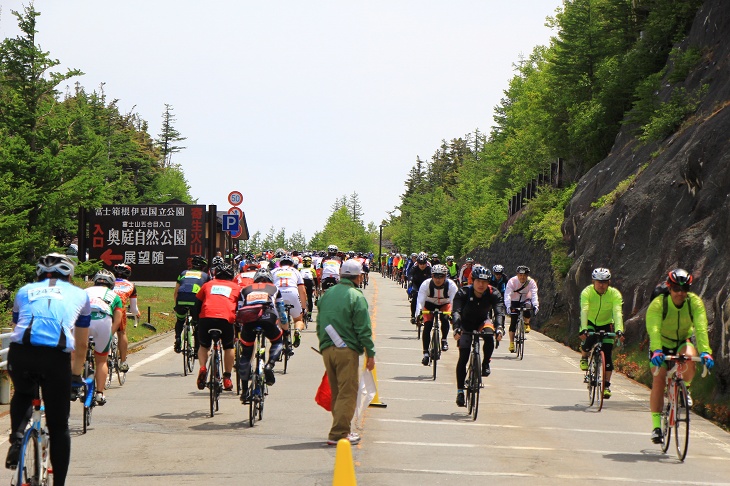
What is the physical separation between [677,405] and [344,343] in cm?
364

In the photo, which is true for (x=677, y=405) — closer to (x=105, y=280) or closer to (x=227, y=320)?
(x=227, y=320)

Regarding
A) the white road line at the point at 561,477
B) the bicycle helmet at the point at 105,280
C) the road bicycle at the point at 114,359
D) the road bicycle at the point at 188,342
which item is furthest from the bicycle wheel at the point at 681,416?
the road bicycle at the point at 188,342

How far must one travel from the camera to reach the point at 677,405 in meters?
11.6

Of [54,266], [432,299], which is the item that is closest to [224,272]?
[54,266]

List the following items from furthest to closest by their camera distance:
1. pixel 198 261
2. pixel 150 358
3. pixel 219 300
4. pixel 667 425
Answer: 1. pixel 150 358
2. pixel 198 261
3. pixel 219 300
4. pixel 667 425

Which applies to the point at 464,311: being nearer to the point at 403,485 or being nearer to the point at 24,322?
Answer: the point at 403,485

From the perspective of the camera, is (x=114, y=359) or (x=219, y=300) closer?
(x=219, y=300)

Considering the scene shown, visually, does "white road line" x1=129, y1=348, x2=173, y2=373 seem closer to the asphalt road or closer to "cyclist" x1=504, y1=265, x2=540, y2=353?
the asphalt road

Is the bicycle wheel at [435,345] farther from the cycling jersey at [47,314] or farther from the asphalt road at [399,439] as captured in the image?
the cycling jersey at [47,314]

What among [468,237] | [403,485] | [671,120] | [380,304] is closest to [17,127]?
[380,304]

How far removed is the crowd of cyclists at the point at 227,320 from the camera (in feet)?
25.4

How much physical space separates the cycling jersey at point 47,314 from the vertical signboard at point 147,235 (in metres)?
26.9

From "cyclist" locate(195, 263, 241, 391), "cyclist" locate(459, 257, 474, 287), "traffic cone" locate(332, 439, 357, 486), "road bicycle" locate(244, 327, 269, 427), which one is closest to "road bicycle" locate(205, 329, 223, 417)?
"cyclist" locate(195, 263, 241, 391)

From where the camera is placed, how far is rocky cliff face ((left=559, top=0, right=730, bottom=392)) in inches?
797
